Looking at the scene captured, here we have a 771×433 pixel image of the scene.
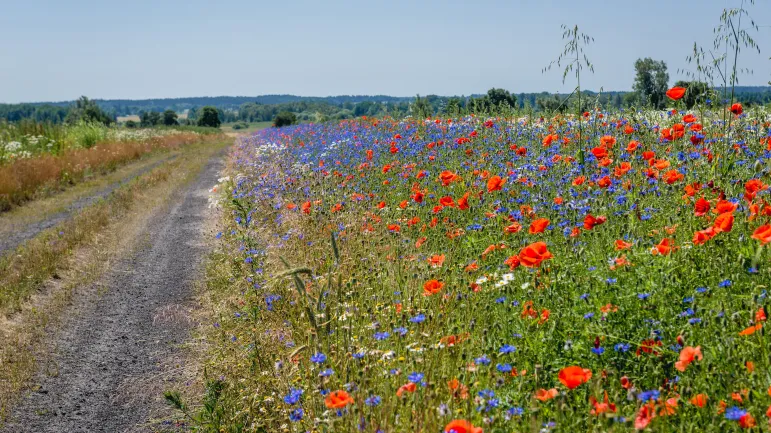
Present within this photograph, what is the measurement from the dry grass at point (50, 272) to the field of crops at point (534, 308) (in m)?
1.75

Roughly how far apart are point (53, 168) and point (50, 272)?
429 inches

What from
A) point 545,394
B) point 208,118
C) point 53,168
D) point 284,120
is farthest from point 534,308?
point 208,118

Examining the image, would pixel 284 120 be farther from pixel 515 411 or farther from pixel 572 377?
pixel 572 377

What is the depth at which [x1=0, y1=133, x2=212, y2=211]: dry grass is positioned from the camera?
14695 mm

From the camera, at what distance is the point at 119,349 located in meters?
5.81

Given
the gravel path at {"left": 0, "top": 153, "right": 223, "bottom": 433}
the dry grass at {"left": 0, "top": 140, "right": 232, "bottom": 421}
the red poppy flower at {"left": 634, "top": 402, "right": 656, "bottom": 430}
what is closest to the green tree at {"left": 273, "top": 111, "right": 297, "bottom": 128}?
the dry grass at {"left": 0, "top": 140, "right": 232, "bottom": 421}

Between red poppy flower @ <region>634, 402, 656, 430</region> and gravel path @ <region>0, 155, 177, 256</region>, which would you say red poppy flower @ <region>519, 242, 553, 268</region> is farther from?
gravel path @ <region>0, 155, 177, 256</region>

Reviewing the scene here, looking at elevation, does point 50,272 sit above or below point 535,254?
below

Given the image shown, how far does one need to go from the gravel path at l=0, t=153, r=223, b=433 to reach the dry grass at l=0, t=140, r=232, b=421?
19 cm

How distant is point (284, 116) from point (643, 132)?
222 ft

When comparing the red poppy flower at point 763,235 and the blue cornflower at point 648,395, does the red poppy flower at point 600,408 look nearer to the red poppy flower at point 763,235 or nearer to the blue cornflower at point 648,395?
the blue cornflower at point 648,395

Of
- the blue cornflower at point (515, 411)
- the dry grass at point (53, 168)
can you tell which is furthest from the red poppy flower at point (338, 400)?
the dry grass at point (53, 168)

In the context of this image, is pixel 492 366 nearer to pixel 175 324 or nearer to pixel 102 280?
pixel 175 324

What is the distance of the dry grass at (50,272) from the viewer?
562 centimetres
